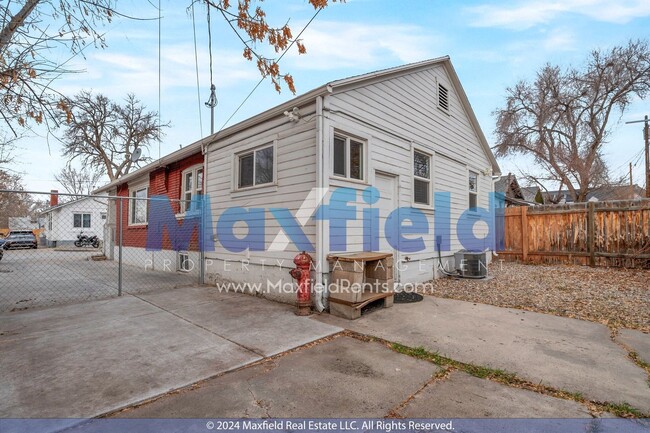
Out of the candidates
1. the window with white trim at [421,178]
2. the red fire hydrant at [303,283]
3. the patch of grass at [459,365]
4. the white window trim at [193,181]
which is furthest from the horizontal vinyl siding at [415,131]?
the white window trim at [193,181]

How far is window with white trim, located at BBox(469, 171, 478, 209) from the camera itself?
974cm

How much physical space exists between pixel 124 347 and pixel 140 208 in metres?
9.54

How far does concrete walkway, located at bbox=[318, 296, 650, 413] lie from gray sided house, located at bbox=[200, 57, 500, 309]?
1.37 metres

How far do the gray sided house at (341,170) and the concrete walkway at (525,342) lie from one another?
1.37 meters

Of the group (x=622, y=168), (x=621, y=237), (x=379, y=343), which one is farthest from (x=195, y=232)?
(x=622, y=168)

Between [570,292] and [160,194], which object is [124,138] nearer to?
[160,194]

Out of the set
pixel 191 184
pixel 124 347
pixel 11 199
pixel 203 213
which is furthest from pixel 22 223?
pixel 124 347

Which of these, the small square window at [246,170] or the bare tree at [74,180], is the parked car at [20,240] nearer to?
the bare tree at [74,180]

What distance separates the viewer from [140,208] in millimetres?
11695

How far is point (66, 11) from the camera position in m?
3.44

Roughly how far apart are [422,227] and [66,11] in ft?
22.6

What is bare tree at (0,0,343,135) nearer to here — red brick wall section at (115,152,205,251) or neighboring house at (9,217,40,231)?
red brick wall section at (115,152,205,251)

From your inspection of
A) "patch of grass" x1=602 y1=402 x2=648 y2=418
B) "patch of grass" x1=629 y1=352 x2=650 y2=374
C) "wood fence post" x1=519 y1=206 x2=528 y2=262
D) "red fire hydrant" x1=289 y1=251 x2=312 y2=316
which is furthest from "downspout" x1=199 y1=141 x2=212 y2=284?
"wood fence post" x1=519 y1=206 x2=528 y2=262

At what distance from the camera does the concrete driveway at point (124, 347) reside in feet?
8.21
